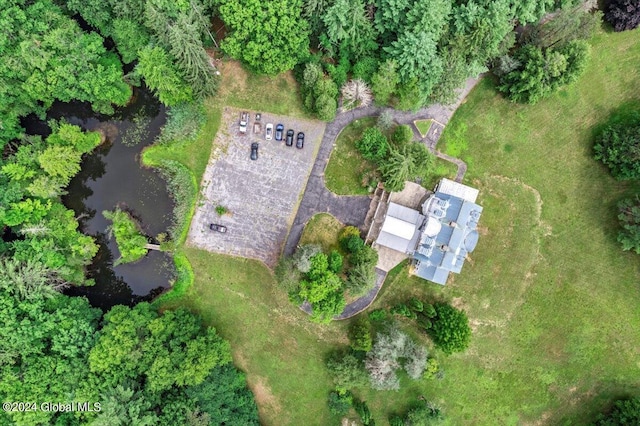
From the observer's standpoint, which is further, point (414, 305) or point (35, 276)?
point (414, 305)


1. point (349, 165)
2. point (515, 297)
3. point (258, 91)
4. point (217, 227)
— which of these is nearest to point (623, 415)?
point (515, 297)

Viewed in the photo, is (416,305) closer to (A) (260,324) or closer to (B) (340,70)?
(A) (260,324)

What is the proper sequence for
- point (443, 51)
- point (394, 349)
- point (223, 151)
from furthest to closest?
point (223, 151) → point (394, 349) → point (443, 51)

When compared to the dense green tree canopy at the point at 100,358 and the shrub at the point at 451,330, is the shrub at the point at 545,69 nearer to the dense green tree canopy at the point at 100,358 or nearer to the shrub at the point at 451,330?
the shrub at the point at 451,330

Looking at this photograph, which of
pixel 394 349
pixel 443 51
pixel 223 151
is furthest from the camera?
pixel 223 151

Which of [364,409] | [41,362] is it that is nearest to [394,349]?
[364,409]

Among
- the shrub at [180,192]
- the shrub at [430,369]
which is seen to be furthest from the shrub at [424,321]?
the shrub at [180,192]

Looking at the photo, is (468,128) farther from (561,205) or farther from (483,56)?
(561,205)

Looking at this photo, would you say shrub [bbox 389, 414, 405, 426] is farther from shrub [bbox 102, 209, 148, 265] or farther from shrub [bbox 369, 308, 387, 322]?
shrub [bbox 102, 209, 148, 265]
